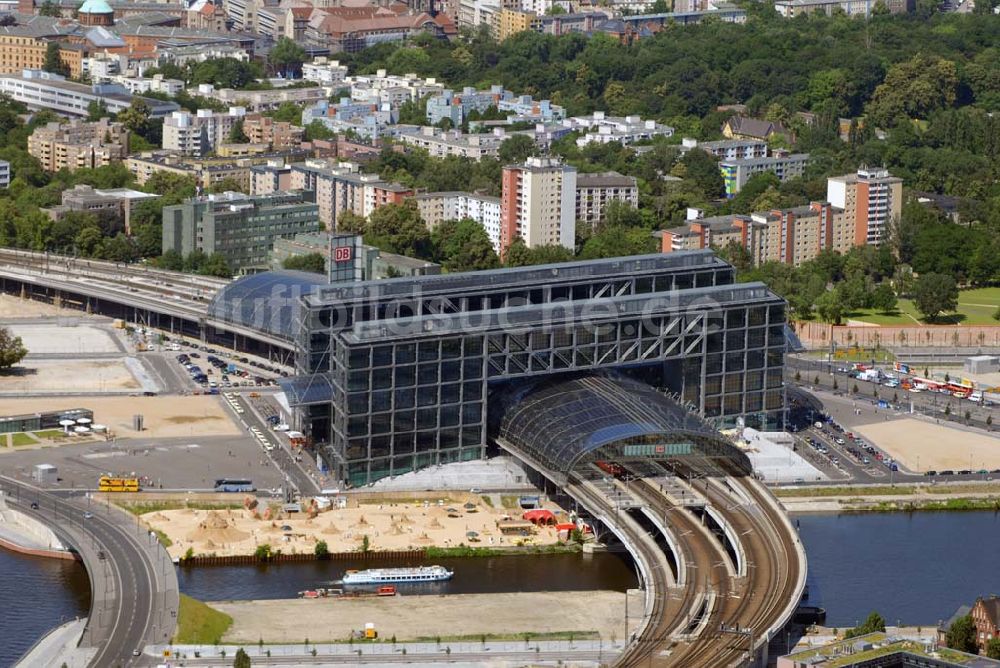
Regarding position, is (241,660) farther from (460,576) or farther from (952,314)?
(952,314)

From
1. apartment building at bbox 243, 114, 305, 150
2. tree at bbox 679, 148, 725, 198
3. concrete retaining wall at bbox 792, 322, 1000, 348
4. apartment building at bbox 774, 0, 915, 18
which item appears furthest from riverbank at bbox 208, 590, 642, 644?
apartment building at bbox 774, 0, 915, 18

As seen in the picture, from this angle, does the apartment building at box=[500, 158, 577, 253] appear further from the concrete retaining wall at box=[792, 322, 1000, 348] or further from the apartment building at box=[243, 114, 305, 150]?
the apartment building at box=[243, 114, 305, 150]

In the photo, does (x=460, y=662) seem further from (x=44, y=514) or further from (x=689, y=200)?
(x=689, y=200)

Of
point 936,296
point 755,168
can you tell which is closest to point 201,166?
point 755,168

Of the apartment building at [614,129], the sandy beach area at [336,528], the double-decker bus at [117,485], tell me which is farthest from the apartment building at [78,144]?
the sandy beach area at [336,528]

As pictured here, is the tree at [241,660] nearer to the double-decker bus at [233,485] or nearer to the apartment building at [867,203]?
the double-decker bus at [233,485]

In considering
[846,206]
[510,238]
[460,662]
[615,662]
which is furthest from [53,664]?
[846,206]
